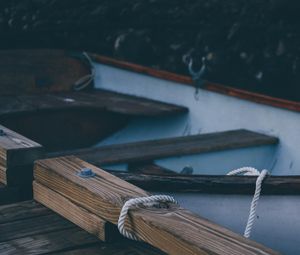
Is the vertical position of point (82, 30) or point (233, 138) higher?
point (82, 30)

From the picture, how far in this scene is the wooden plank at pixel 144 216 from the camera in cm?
207

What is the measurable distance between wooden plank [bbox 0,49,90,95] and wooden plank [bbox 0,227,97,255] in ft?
10.6

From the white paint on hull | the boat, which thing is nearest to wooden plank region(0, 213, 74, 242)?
the boat

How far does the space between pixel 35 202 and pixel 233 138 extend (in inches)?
75.0

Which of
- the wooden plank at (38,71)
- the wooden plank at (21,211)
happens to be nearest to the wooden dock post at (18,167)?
the wooden plank at (21,211)

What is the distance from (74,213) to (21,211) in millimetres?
250

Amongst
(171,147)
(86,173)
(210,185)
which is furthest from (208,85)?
(86,173)

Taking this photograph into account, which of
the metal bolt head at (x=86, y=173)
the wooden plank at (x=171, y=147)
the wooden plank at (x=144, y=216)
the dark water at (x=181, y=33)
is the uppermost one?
the dark water at (x=181, y=33)

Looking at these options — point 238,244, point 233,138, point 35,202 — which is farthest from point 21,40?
point 238,244

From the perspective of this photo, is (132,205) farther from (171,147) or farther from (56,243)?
(171,147)

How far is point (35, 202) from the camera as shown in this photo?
2.83m

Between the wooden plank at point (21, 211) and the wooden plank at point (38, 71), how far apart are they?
2872 millimetres

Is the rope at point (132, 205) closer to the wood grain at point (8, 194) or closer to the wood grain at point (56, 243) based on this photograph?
the wood grain at point (56, 243)

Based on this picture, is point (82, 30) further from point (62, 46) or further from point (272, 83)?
point (272, 83)
